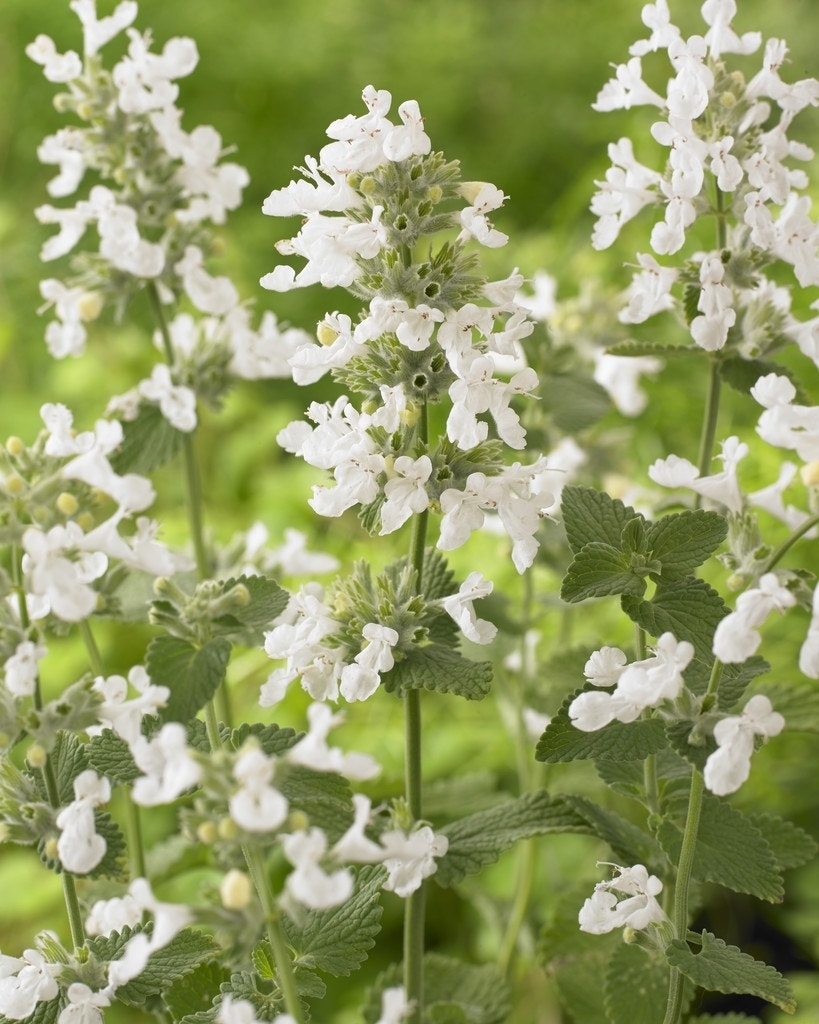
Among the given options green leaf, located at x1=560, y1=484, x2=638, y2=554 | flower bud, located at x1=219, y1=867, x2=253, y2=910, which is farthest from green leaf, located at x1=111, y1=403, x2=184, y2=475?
flower bud, located at x1=219, y1=867, x2=253, y2=910

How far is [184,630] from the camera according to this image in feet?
2.12

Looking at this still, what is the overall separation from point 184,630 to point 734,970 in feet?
1.14

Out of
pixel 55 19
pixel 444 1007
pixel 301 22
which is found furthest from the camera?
pixel 301 22

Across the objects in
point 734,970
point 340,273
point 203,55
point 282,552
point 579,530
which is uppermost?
point 203,55

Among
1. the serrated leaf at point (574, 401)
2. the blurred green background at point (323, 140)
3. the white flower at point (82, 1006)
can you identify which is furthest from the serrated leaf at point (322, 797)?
the blurred green background at point (323, 140)

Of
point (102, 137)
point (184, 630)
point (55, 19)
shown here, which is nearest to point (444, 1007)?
point (184, 630)

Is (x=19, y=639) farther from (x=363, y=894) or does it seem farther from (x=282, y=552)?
(x=282, y=552)

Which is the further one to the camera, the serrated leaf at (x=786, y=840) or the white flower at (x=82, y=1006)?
the serrated leaf at (x=786, y=840)

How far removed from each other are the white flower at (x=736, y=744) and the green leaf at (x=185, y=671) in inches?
9.7

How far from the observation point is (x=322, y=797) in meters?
0.61

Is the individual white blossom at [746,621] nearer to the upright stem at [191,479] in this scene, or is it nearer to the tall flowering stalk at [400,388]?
the tall flowering stalk at [400,388]

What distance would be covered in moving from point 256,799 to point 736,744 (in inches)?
9.2

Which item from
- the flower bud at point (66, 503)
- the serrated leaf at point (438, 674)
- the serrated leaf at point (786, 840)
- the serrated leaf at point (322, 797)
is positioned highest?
the flower bud at point (66, 503)

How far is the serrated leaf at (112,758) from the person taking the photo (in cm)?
63
